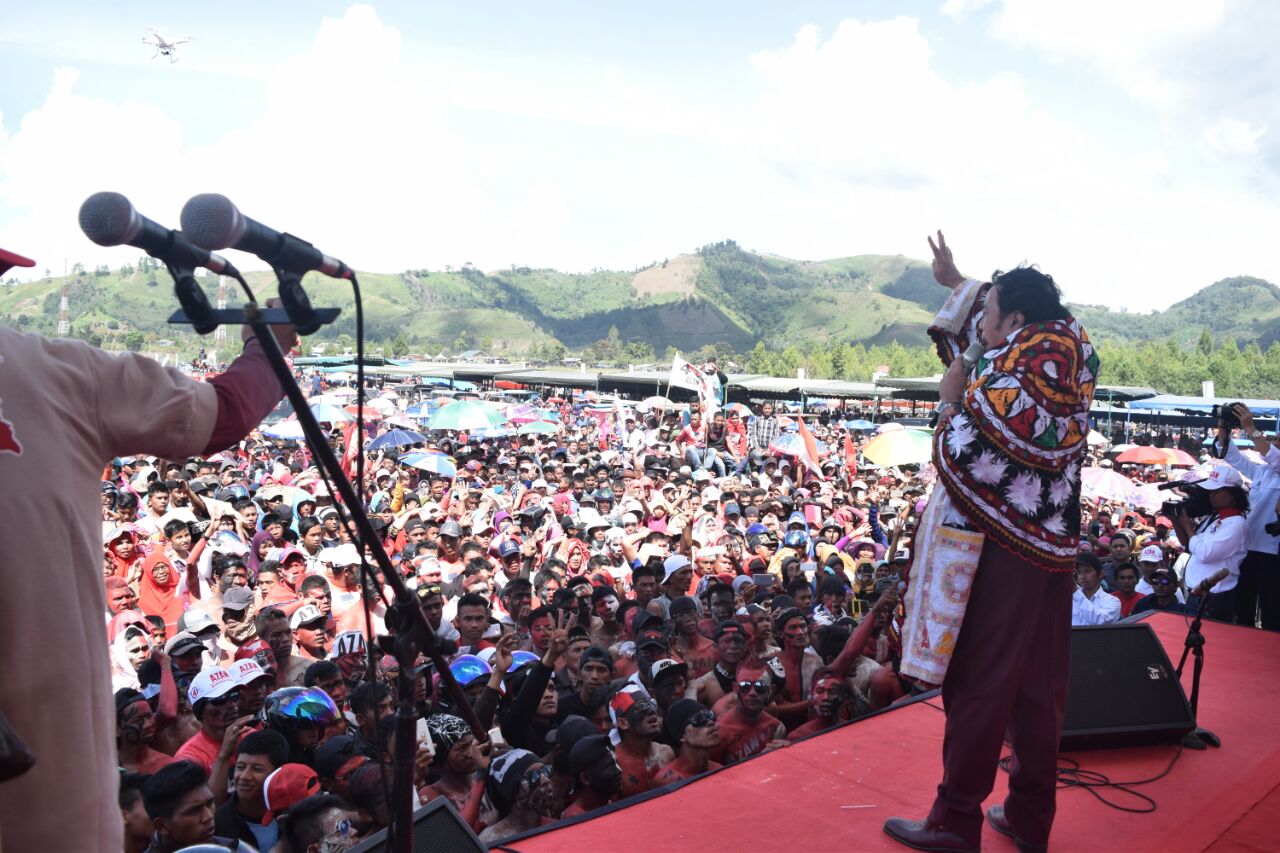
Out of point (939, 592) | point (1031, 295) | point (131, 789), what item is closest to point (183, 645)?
point (131, 789)

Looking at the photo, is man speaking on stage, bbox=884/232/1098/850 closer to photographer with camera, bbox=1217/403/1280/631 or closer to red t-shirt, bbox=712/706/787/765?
red t-shirt, bbox=712/706/787/765

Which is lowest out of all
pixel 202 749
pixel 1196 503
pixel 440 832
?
pixel 202 749

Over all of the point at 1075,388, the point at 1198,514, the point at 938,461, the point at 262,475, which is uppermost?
the point at 1075,388

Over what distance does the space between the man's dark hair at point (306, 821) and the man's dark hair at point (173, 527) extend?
4.91 metres

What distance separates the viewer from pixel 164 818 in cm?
278

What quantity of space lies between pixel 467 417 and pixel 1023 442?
468 inches

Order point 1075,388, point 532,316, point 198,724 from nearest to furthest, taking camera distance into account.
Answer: point 1075,388
point 198,724
point 532,316

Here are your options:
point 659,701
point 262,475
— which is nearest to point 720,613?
point 659,701

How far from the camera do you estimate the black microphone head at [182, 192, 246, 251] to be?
1342 mm

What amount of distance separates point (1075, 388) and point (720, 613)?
3599 millimetres

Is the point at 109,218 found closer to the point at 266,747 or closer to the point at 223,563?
the point at 266,747

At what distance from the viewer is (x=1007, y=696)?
2.39 m

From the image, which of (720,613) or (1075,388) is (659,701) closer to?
(720,613)

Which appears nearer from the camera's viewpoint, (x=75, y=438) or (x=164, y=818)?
(x=75, y=438)
